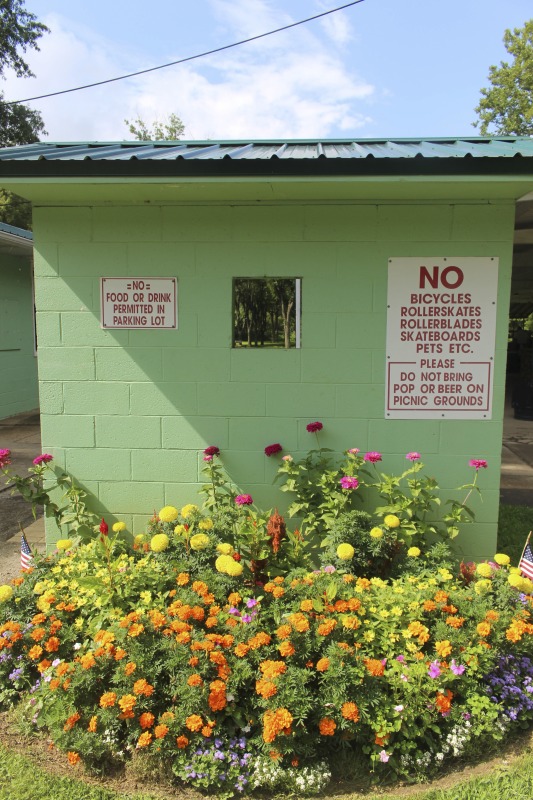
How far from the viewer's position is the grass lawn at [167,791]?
219cm

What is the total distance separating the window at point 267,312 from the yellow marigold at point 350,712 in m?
2.23

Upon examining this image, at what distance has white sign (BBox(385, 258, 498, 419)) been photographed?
12.0ft

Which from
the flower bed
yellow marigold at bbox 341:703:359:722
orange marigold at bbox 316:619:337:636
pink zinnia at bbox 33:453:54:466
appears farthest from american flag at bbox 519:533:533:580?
pink zinnia at bbox 33:453:54:466

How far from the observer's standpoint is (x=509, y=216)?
359cm

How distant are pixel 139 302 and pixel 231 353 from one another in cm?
74

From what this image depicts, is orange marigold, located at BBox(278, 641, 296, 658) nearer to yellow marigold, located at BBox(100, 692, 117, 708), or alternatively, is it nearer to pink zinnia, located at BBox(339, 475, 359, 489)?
yellow marigold, located at BBox(100, 692, 117, 708)

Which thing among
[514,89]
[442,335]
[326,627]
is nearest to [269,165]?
[442,335]

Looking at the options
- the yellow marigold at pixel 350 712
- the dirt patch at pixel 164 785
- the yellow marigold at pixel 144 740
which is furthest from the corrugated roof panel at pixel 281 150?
the dirt patch at pixel 164 785

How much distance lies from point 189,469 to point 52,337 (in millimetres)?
1341

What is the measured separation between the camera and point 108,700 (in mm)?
2256

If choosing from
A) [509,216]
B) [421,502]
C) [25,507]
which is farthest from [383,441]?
[25,507]

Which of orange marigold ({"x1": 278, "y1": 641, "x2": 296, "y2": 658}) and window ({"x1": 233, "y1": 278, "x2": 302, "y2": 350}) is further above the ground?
window ({"x1": 233, "y1": 278, "x2": 302, "y2": 350})

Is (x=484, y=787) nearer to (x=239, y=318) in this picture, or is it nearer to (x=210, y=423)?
(x=210, y=423)

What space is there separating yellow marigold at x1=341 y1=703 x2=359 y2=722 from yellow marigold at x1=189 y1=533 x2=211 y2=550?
1181 mm
